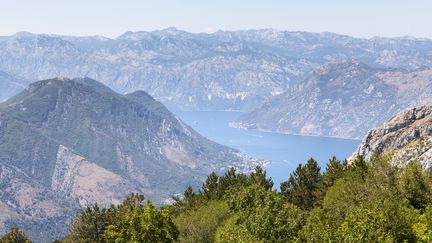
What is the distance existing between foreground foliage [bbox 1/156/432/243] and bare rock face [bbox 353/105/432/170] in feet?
79.7

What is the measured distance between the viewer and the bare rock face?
14111 centimetres

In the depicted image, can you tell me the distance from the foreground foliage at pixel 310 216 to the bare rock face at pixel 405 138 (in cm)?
2430

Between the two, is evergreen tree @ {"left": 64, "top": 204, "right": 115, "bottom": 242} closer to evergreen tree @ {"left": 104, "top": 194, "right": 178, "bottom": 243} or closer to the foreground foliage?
the foreground foliage

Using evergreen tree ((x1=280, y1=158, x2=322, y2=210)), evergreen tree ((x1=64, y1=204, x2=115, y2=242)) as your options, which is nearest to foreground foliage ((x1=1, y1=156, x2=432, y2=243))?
evergreen tree ((x1=64, y1=204, x2=115, y2=242))

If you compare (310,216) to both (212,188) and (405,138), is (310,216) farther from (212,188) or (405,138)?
(405,138)

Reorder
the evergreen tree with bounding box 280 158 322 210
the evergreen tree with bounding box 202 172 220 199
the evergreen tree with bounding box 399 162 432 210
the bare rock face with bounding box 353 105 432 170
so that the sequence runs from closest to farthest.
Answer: the evergreen tree with bounding box 399 162 432 210 < the evergreen tree with bounding box 280 158 322 210 < the bare rock face with bounding box 353 105 432 170 < the evergreen tree with bounding box 202 172 220 199

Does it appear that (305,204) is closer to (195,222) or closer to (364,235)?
(195,222)

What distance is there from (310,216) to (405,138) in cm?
9422

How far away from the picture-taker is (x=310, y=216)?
80.7 metres

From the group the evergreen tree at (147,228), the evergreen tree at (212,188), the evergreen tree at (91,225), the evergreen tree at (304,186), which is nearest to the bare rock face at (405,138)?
the evergreen tree at (304,186)

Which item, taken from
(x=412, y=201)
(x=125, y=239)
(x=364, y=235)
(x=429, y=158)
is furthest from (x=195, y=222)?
(x=429, y=158)

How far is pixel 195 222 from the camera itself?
98.4 m

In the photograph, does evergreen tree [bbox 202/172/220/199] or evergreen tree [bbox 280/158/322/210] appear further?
evergreen tree [bbox 202/172/220/199]

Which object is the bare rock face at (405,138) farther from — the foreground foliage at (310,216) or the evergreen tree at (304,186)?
the foreground foliage at (310,216)
